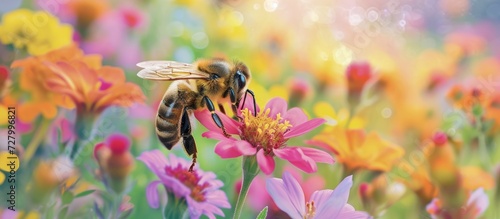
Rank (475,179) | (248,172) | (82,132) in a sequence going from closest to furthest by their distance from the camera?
(248,172), (82,132), (475,179)

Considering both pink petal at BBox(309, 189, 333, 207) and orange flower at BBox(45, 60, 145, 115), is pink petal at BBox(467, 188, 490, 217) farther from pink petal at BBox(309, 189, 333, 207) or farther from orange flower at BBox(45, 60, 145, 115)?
orange flower at BBox(45, 60, 145, 115)

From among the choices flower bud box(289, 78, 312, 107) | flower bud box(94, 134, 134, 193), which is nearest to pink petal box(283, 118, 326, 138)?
flower bud box(289, 78, 312, 107)

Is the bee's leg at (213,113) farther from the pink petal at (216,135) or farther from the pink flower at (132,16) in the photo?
the pink flower at (132,16)

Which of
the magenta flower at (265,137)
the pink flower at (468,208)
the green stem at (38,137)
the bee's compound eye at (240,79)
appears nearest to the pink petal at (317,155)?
the magenta flower at (265,137)

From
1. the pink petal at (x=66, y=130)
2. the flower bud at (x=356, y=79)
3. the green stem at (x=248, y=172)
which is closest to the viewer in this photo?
the green stem at (x=248, y=172)

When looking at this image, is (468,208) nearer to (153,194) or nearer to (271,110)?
(271,110)

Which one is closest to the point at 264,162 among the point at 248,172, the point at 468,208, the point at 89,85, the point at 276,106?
the point at 248,172
